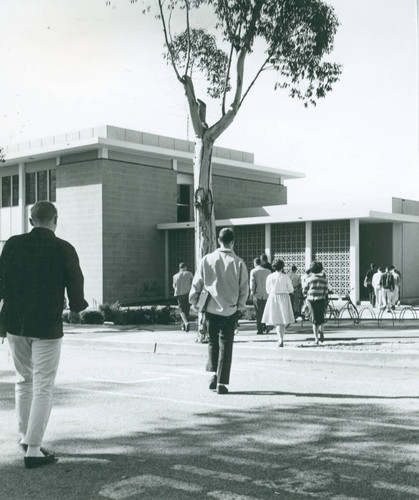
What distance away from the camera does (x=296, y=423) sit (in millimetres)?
6750

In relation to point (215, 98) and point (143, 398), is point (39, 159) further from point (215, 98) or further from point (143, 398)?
point (143, 398)

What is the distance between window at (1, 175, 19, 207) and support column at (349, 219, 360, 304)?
17106mm

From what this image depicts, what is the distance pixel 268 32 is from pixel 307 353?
8532 millimetres

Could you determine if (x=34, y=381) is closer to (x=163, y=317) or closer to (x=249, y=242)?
(x=163, y=317)

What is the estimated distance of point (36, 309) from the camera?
5.35m

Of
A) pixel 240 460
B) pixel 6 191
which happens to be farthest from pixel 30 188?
pixel 240 460

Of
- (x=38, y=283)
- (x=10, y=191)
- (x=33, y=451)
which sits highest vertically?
(x=10, y=191)

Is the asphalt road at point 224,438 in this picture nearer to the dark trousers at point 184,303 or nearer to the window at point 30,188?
the dark trousers at point 184,303

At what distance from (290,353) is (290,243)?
60.0 feet

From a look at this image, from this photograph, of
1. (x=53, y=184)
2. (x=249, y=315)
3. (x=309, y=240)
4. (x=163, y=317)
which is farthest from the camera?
(x=53, y=184)

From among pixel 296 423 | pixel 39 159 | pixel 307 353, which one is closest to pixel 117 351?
pixel 307 353

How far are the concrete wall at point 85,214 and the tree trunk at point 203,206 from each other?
16.5 meters

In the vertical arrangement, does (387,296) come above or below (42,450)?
above

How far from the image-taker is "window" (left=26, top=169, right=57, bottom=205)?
3394 cm
